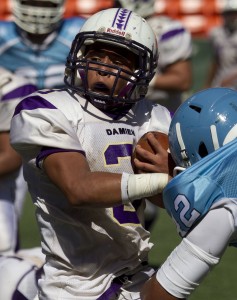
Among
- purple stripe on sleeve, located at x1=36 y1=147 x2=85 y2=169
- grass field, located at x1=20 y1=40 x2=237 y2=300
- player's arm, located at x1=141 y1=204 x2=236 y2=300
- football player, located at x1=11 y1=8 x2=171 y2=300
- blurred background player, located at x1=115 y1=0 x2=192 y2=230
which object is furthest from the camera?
blurred background player, located at x1=115 y1=0 x2=192 y2=230

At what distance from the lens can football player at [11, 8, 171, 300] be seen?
124 inches

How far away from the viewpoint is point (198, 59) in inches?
533

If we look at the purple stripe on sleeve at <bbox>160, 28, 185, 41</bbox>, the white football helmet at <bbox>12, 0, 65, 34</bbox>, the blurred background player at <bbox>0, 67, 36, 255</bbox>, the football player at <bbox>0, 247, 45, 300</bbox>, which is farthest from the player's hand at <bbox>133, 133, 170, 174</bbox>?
the purple stripe on sleeve at <bbox>160, 28, 185, 41</bbox>

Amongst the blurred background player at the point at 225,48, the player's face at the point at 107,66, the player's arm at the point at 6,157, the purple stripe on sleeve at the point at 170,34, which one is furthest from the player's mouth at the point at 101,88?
the blurred background player at the point at 225,48

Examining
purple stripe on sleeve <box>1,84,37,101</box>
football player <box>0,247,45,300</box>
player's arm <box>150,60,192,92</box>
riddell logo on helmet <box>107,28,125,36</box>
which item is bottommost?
player's arm <box>150,60,192,92</box>

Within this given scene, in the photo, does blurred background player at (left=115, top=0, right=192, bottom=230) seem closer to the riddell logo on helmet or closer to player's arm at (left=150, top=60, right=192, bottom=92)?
player's arm at (left=150, top=60, right=192, bottom=92)

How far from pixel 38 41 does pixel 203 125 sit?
141 inches

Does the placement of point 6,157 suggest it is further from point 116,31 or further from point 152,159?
point 152,159

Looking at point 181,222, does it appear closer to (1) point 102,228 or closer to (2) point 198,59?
(1) point 102,228

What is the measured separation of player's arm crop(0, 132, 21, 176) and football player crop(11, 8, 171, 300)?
65.6 inches

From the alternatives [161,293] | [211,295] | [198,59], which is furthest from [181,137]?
[198,59]

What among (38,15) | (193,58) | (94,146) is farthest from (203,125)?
(193,58)

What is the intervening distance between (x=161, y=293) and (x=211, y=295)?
2.34 m

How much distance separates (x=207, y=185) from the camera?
2.68m
